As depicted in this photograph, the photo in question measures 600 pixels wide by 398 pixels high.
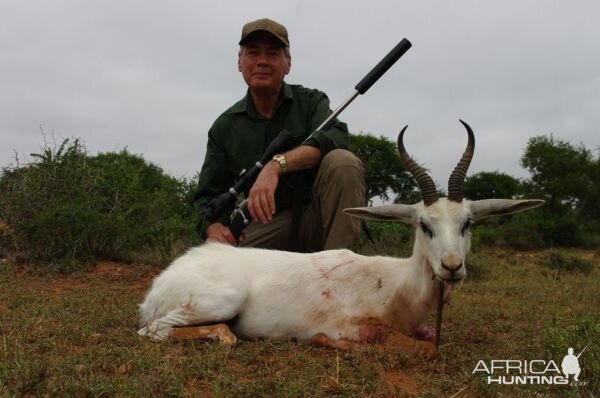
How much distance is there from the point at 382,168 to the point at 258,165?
11.7 metres

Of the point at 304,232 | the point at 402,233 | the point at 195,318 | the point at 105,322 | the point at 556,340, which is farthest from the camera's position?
the point at 402,233

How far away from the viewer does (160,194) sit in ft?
37.4

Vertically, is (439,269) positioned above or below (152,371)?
above

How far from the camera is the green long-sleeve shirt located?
558cm

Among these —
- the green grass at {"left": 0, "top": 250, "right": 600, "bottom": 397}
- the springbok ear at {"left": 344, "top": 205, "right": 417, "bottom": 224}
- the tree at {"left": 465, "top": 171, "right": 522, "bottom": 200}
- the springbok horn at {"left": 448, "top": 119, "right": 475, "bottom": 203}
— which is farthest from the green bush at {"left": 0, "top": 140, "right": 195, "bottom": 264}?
the tree at {"left": 465, "top": 171, "right": 522, "bottom": 200}

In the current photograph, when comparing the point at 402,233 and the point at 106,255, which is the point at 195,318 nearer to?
the point at 106,255

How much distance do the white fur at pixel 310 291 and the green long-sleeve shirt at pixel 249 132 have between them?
137 cm

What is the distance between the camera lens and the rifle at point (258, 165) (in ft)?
15.5

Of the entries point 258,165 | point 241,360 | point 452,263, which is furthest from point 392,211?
point 241,360

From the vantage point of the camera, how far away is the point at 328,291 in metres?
4.09

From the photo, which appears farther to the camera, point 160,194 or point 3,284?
point 160,194

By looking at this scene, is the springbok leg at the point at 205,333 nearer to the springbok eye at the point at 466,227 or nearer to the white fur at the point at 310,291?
the white fur at the point at 310,291

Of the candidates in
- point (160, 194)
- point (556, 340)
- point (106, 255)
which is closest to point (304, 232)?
point (556, 340)

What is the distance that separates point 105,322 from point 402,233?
8.62 meters
